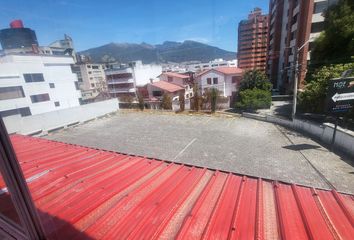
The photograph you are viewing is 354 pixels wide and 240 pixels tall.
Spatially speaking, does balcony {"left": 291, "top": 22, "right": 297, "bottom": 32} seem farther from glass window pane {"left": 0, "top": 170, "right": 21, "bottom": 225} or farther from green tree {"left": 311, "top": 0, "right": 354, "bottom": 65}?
glass window pane {"left": 0, "top": 170, "right": 21, "bottom": 225}

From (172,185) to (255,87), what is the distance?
17.7 metres

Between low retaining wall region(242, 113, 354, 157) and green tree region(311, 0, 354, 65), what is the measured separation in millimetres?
4795

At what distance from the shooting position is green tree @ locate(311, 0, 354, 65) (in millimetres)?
11672

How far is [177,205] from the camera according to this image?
113 inches

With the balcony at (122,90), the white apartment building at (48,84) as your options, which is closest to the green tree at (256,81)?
the white apartment building at (48,84)

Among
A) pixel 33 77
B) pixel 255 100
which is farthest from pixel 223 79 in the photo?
pixel 33 77

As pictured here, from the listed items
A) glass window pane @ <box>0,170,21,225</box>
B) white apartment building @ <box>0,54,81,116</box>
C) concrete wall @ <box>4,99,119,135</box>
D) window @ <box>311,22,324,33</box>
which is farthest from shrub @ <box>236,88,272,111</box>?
white apartment building @ <box>0,54,81,116</box>

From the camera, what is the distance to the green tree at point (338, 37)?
38.3ft

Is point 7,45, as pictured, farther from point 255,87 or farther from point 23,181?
point 255,87

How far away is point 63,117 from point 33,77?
7.29m

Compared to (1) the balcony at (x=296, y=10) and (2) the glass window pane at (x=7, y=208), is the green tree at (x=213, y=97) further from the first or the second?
(2) the glass window pane at (x=7, y=208)

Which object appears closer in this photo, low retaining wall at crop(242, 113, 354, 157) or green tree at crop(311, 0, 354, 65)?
low retaining wall at crop(242, 113, 354, 157)

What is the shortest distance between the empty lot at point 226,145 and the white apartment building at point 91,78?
33.1 meters

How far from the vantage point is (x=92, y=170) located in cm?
421
